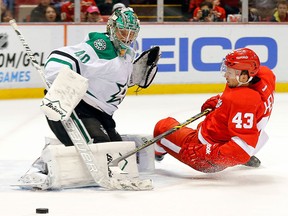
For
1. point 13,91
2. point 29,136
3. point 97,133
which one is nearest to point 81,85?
point 97,133

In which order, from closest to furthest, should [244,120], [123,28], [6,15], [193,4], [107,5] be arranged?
[244,120] < [123,28] < [6,15] < [107,5] < [193,4]

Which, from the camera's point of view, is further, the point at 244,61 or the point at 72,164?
the point at 244,61

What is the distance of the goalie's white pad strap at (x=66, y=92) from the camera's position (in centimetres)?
448

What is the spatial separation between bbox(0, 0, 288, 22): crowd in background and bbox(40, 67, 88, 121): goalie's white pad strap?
3811mm

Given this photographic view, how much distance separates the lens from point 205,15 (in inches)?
351

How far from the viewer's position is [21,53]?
27.4ft

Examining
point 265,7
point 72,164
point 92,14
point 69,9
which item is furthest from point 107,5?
point 72,164

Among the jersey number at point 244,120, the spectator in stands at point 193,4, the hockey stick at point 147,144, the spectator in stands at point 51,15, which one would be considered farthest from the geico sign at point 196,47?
the jersey number at point 244,120

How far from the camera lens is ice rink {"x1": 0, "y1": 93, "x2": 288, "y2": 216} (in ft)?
13.1

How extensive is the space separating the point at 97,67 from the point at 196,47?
4168 millimetres

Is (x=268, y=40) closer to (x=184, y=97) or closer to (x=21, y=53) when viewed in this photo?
(x=184, y=97)

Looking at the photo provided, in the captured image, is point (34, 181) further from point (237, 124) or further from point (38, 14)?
point (38, 14)

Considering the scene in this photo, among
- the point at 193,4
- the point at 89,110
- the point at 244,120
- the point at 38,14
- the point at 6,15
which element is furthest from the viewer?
the point at 193,4

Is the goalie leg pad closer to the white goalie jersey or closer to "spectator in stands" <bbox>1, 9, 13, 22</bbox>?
the white goalie jersey
